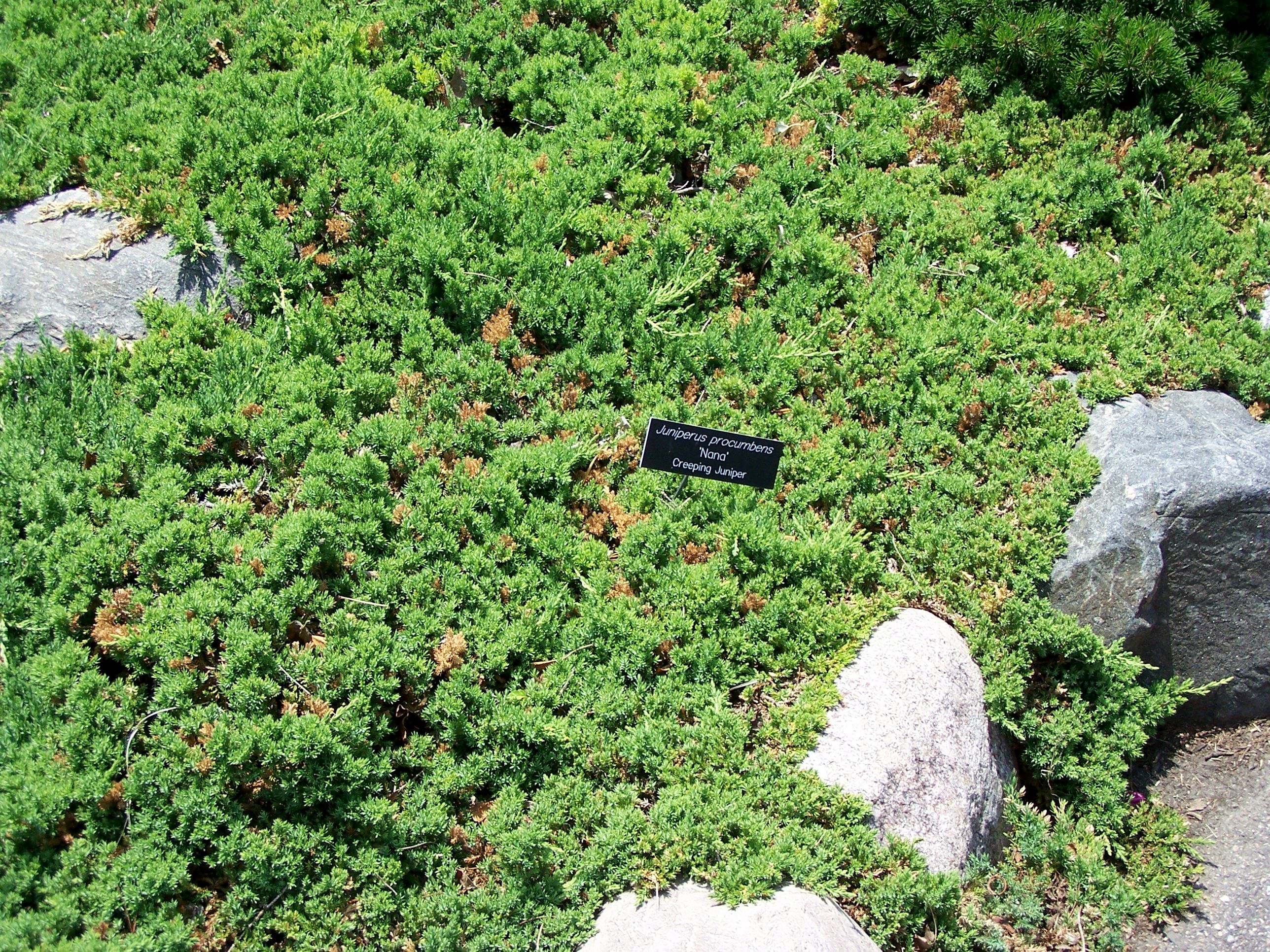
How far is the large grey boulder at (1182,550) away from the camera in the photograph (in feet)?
16.8

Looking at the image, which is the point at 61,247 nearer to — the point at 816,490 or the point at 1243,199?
the point at 816,490

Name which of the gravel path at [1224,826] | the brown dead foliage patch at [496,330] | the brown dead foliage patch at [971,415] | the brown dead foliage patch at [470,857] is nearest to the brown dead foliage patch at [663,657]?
the brown dead foliage patch at [470,857]

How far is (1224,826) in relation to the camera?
5223 mm

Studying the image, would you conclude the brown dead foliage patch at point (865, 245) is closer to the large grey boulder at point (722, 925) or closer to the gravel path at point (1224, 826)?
the gravel path at point (1224, 826)

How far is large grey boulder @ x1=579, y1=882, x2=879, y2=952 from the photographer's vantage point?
3.78m

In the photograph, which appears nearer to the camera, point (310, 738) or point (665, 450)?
point (310, 738)

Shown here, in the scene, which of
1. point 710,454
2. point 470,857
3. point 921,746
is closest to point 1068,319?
point 710,454

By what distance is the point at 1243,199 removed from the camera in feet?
22.3

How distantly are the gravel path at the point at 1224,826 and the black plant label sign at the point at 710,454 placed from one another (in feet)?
9.61

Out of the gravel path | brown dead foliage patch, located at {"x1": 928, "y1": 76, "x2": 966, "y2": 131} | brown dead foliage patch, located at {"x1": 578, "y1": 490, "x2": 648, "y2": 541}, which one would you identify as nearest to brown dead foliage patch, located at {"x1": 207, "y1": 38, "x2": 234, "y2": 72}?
brown dead foliage patch, located at {"x1": 578, "y1": 490, "x2": 648, "y2": 541}

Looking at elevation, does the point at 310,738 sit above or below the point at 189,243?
below

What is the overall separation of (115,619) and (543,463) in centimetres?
221

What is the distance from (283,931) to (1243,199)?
7721mm

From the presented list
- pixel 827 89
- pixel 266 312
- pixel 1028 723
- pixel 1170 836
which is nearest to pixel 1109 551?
pixel 1028 723
